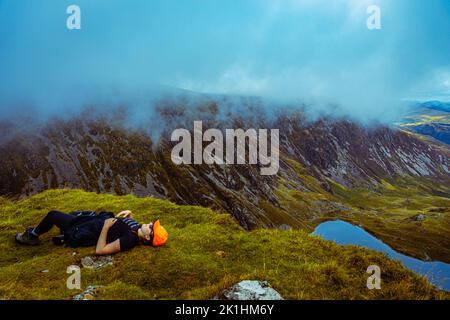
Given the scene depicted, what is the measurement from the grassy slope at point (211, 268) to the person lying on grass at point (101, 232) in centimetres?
42

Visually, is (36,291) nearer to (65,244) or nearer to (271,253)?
(65,244)

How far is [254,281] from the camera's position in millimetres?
11078

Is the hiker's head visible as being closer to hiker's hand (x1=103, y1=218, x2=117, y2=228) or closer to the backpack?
hiker's hand (x1=103, y1=218, x2=117, y2=228)

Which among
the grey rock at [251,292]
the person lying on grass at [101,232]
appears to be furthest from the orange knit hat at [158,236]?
the grey rock at [251,292]

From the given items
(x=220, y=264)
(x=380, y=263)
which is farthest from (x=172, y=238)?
(x=380, y=263)

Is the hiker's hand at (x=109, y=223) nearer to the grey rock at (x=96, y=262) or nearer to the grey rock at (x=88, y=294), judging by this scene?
the grey rock at (x=96, y=262)

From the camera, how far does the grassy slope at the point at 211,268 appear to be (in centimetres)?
1114

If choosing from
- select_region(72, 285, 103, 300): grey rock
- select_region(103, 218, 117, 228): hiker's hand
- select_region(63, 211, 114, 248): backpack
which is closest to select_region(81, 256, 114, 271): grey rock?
select_region(103, 218, 117, 228): hiker's hand

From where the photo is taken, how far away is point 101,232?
600 inches

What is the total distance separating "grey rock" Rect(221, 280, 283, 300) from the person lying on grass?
5.62 meters

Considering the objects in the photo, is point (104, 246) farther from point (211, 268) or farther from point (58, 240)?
point (211, 268)

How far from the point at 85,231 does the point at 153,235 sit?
3.47m

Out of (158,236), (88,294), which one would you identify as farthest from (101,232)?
(88,294)
